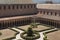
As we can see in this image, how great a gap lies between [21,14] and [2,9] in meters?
4.67

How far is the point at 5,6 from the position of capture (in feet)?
68.5

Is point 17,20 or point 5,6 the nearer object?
point 17,20

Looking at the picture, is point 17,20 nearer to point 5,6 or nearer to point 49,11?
point 5,6

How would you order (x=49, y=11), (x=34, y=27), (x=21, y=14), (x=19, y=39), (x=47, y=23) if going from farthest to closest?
(x=21, y=14)
(x=49, y=11)
(x=47, y=23)
(x=34, y=27)
(x=19, y=39)

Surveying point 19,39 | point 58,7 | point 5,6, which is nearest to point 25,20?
point 5,6

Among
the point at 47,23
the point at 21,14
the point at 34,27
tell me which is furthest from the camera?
the point at 21,14

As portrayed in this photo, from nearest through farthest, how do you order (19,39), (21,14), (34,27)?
(19,39) → (34,27) → (21,14)

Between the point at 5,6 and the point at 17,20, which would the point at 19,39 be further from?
the point at 5,6

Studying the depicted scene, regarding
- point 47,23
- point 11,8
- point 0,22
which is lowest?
point 47,23

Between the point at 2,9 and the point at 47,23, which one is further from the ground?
the point at 2,9

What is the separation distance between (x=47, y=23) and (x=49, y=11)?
293 cm

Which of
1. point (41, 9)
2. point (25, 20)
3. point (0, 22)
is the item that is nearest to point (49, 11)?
point (41, 9)

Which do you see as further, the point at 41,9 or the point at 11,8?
the point at 41,9

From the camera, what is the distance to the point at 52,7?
2134 cm
